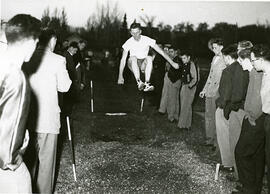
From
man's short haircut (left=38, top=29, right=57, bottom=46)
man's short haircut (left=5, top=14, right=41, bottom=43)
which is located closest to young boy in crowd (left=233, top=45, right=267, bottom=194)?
man's short haircut (left=38, top=29, right=57, bottom=46)

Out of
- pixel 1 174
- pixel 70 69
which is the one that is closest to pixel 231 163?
pixel 70 69

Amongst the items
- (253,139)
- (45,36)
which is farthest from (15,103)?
(253,139)

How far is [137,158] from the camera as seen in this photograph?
736 centimetres

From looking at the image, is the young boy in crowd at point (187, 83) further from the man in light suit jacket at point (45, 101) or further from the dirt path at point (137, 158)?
the man in light suit jacket at point (45, 101)

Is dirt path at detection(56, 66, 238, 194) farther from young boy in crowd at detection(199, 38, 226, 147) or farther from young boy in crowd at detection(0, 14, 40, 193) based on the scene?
young boy in crowd at detection(0, 14, 40, 193)

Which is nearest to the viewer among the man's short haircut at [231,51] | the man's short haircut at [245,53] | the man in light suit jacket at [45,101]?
the man in light suit jacket at [45,101]

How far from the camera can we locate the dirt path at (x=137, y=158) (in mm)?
5793

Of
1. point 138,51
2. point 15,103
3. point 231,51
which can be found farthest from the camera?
point 138,51

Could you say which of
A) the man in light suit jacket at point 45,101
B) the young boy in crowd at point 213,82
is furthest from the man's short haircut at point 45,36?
the young boy in crowd at point 213,82

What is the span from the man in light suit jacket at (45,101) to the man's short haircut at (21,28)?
1.45 m

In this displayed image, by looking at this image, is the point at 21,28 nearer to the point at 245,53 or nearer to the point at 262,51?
the point at 262,51

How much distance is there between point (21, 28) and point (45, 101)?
164cm

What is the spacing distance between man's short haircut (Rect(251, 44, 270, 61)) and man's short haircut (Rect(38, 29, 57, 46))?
8.56 ft

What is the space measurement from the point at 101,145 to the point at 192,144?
214cm
